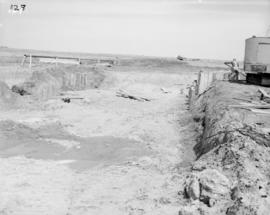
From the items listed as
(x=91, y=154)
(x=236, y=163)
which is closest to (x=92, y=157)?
(x=91, y=154)

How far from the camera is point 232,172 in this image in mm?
6457

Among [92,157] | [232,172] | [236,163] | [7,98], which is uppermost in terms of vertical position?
A: [236,163]

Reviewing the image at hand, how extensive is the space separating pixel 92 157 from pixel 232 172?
12.6 ft

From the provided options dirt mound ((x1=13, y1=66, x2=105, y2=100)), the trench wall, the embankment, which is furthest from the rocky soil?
the trench wall

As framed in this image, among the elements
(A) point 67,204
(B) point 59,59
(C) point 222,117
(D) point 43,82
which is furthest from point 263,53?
(B) point 59,59

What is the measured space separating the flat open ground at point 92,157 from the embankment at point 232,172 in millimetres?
447

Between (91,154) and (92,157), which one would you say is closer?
(92,157)

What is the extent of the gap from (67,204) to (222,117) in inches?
174

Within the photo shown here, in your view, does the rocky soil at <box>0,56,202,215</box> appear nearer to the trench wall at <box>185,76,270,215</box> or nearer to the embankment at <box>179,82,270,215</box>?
the embankment at <box>179,82,270,215</box>

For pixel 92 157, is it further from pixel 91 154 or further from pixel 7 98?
Answer: pixel 7 98

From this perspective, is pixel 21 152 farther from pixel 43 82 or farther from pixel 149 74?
pixel 149 74

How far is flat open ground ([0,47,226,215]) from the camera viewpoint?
6.36 m

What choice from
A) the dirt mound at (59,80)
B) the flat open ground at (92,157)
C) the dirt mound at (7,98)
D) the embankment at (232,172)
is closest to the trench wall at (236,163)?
the embankment at (232,172)

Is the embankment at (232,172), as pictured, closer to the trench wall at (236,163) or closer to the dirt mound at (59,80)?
the trench wall at (236,163)
